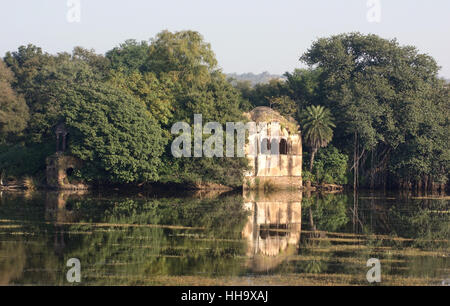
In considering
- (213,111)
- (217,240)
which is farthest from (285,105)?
(217,240)

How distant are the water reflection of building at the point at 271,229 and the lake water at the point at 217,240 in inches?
1.7

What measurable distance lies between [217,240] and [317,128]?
80.0 feet

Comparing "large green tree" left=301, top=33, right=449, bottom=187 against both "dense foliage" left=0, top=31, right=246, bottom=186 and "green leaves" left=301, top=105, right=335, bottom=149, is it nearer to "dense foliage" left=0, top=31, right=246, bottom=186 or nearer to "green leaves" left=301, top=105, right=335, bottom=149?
"green leaves" left=301, top=105, right=335, bottom=149

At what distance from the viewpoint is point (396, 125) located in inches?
2004

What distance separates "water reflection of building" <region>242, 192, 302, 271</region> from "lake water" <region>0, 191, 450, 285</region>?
42 millimetres

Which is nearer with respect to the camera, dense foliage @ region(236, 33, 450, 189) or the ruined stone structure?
the ruined stone structure

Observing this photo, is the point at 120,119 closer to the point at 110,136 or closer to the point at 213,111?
the point at 110,136

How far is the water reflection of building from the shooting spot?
876 inches

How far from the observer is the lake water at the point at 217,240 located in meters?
19.1

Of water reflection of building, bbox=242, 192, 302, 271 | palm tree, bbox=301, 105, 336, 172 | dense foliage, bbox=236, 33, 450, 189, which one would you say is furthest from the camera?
dense foliage, bbox=236, 33, 450, 189

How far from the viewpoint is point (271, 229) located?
28.7 metres

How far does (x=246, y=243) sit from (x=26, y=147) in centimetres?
2735

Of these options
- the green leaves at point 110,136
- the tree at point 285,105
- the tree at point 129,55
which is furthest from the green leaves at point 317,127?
the tree at point 129,55

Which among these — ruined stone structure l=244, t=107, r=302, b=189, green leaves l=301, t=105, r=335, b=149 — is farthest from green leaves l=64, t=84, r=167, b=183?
green leaves l=301, t=105, r=335, b=149
